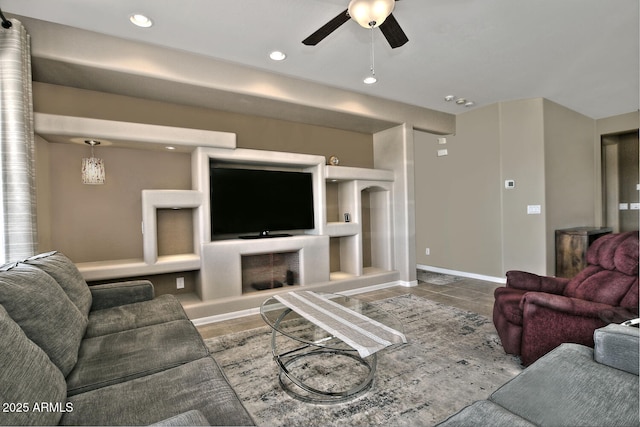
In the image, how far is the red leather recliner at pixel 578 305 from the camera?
1982 millimetres

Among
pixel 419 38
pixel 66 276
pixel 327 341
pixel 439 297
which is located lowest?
pixel 439 297

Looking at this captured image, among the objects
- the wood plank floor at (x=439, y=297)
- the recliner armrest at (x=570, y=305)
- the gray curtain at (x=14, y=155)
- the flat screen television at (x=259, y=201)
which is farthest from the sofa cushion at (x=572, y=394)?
the gray curtain at (x=14, y=155)

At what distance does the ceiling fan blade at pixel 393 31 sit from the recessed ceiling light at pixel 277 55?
120 cm

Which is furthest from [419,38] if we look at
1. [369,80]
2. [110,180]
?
[110,180]

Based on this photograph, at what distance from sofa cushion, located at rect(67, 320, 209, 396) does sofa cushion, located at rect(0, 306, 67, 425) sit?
0.61 feet

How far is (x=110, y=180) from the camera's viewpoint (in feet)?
10.9

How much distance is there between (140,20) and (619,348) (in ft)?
12.3

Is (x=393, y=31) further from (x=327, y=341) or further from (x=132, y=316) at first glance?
(x=132, y=316)

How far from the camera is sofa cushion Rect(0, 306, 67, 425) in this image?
91 centimetres

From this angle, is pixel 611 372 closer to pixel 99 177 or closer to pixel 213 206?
pixel 213 206

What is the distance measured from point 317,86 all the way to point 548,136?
11.8 feet

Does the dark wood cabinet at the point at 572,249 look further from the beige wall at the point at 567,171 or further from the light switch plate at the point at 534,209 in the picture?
the light switch plate at the point at 534,209

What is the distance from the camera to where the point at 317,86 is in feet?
12.7

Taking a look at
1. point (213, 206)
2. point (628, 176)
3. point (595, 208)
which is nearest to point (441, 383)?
point (213, 206)
